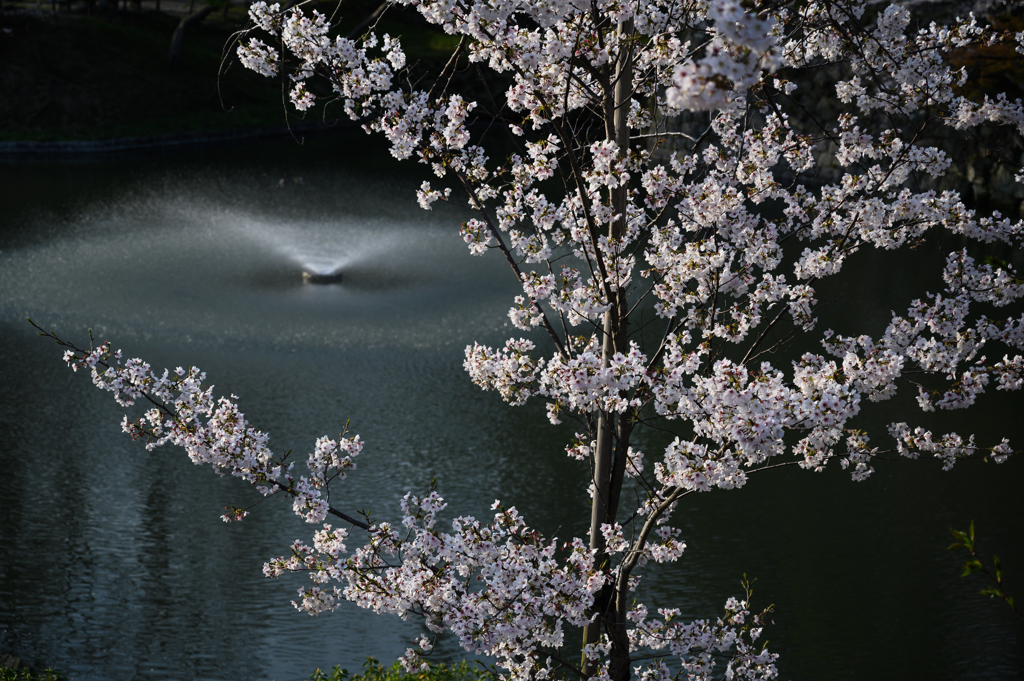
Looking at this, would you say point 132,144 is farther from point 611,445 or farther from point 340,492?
point 611,445

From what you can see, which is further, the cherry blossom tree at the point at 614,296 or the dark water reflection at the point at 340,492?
the dark water reflection at the point at 340,492

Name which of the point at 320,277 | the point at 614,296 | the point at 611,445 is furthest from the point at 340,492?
the point at 320,277

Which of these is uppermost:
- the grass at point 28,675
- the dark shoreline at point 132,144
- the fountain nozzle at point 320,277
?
the dark shoreline at point 132,144

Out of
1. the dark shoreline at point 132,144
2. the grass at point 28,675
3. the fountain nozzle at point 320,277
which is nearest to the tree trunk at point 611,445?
the grass at point 28,675

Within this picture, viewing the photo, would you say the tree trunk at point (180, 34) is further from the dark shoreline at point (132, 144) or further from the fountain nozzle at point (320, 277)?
the fountain nozzle at point (320, 277)

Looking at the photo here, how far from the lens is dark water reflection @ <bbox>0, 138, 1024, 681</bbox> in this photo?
5.80 metres

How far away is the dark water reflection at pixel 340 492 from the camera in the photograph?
5.80m

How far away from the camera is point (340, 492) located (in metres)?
7.46

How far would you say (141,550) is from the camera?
Answer: 662 cm

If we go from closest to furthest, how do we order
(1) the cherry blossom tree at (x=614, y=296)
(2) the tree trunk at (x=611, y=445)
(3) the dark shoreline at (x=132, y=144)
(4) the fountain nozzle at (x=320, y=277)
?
(1) the cherry blossom tree at (x=614, y=296), (2) the tree trunk at (x=611, y=445), (4) the fountain nozzle at (x=320, y=277), (3) the dark shoreline at (x=132, y=144)

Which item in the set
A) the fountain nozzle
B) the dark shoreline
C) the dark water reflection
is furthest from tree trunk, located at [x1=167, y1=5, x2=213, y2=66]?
the fountain nozzle

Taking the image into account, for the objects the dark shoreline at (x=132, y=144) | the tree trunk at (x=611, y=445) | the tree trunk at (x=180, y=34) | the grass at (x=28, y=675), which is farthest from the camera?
the tree trunk at (x=180, y=34)

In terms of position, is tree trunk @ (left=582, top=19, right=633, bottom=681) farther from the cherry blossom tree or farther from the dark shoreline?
the dark shoreline

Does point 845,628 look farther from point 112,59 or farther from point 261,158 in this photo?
point 112,59
